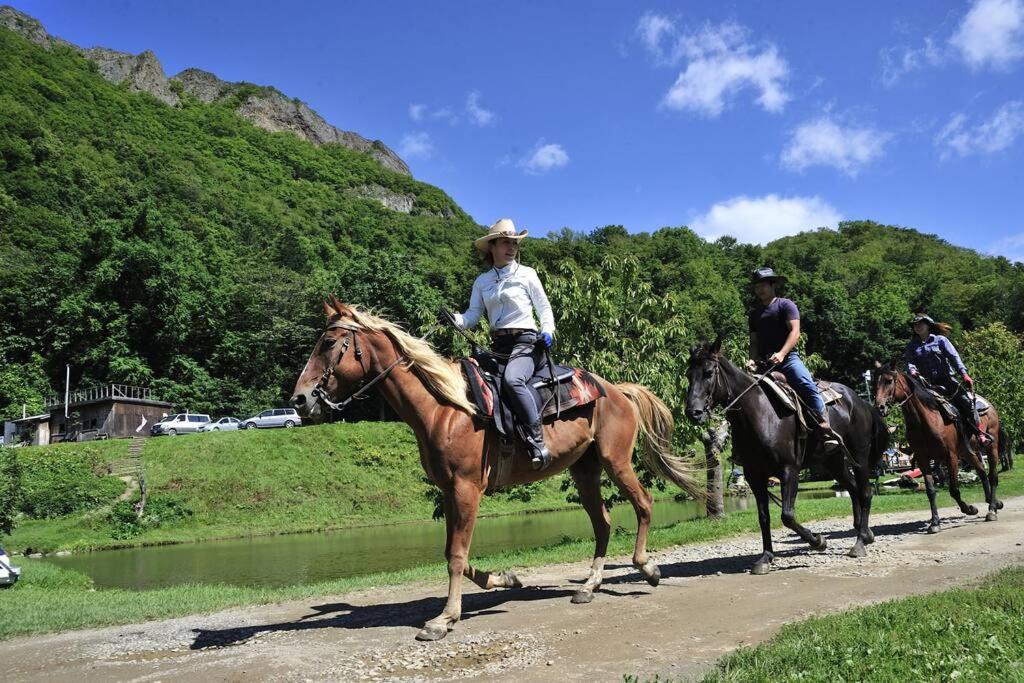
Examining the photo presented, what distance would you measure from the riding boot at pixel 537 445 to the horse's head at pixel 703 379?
2258 millimetres

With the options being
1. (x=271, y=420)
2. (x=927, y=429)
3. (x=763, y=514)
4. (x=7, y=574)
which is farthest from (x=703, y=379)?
(x=271, y=420)

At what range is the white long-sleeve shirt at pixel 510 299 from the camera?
760 centimetres

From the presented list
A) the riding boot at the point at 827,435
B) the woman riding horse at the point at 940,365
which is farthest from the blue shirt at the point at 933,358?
the riding boot at the point at 827,435

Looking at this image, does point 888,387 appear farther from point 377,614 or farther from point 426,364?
point 377,614

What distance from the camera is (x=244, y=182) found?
382 feet

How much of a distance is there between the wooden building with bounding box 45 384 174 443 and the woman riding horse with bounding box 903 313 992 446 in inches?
1977

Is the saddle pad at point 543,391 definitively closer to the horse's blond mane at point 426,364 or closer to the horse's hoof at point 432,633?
the horse's blond mane at point 426,364

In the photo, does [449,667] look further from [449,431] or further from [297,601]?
[297,601]

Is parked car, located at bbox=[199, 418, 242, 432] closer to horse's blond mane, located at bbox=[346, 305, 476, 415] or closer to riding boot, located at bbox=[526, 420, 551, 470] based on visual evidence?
horse's blond mane, located at bbox=[346, 305, 476, 415]

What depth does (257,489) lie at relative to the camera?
1437 inches

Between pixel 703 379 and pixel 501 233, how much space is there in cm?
324

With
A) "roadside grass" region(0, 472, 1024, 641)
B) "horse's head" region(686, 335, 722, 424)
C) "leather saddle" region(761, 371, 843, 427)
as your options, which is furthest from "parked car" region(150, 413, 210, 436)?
"leather saddle" region(761, 371, 843, 427)

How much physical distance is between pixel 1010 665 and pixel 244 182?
12531cm

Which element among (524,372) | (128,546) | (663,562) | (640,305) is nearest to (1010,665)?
(524,372)
